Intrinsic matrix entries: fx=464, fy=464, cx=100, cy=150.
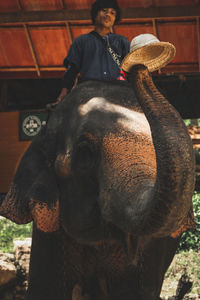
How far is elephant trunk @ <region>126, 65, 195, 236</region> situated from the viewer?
158 centimetres

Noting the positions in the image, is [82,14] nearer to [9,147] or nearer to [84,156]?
[9,147]

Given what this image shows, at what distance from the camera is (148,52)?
1963mm

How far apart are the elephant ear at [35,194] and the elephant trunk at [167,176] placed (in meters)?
0.96

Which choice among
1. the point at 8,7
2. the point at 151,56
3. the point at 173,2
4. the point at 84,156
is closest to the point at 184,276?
the point at 84,156

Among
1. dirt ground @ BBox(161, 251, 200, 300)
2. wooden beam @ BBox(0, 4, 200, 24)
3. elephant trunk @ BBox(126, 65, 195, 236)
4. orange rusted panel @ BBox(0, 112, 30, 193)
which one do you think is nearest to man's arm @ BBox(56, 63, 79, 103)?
elephant trunk @ BBox(126, 65, 195, 236)

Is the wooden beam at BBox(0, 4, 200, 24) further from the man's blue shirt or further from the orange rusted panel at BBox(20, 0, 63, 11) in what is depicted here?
the man's blue shirt

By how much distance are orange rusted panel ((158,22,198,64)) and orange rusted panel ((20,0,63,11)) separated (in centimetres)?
117

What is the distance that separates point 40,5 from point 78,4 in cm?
44

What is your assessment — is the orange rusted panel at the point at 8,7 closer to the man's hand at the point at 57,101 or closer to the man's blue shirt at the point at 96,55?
the man's blue shirt at the point at 96,55

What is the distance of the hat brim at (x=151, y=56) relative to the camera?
1.90 m

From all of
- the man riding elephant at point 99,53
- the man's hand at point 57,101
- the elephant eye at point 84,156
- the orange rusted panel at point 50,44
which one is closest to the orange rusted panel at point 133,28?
the orange rusted panel at point 50,44

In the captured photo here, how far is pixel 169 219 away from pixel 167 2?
3.83m

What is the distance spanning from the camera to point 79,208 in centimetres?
245

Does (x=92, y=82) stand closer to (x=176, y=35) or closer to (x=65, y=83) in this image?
(x=65, y=83)
